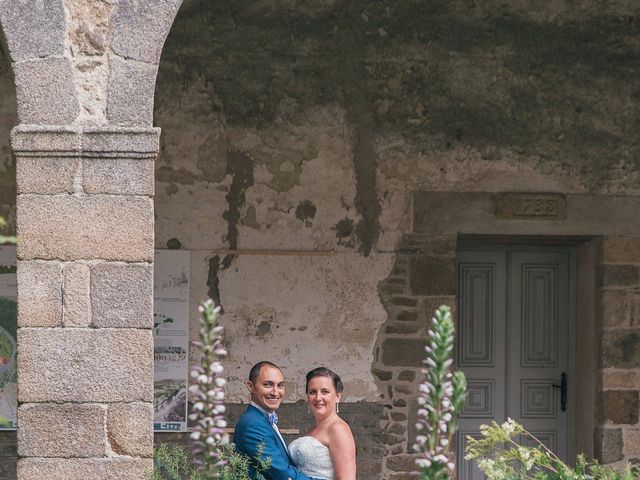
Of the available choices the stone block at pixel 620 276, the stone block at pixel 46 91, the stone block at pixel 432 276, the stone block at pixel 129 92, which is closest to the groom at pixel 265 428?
the stone block at pixel 129 92

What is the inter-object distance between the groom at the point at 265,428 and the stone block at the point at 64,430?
1.90ft

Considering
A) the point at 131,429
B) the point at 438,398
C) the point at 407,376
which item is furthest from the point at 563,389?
the point at 438,398

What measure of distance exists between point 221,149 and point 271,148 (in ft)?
0.99

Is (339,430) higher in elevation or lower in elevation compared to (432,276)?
lower

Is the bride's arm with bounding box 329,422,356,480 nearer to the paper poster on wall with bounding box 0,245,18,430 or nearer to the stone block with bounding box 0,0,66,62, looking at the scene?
the stone block with bounding box 0,0,66,62

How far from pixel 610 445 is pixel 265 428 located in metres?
3.28

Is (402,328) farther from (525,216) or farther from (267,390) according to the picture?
(267,390)

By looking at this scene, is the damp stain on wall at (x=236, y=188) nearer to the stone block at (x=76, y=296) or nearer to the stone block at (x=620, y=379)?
the stone block at (x=620, y=379)

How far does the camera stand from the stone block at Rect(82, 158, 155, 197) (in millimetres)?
4848

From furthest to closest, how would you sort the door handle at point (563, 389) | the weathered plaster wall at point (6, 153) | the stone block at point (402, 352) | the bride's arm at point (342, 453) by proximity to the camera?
1. the door handle at point (563, 389)
2. the stone block at point (402, 352)
3. the weathered plaster wall at point (6, 153)
4. the bride's arm at point (342, 453)

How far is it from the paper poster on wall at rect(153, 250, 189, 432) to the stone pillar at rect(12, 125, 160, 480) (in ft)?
8.78

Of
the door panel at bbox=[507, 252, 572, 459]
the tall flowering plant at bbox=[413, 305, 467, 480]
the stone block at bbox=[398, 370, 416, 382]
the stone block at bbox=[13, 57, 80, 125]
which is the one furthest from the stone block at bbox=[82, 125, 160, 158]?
the door panel at bbox=[507, 252, 572, 459]

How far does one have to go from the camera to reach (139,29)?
16.0 feet

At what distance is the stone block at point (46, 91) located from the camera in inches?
190
